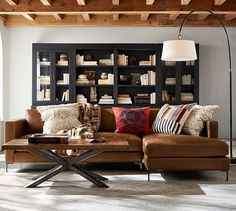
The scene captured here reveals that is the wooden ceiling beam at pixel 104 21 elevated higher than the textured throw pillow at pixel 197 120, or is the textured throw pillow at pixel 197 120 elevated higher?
the wooden ceiling beam at pixel 104 21

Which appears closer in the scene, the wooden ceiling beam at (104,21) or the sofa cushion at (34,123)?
the sofa cushion at (34,123)

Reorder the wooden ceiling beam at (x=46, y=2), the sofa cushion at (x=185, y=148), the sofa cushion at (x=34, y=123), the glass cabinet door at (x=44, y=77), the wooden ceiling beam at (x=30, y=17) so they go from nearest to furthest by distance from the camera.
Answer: the sofa cushion at (x=185, y=148) → the sofa cushion at (x=34, y=123) → the wooden ceiling beam at (x=46, y=2) → the wooden ceiling beam at (x=30, y=17) → the glass cabinet door at (x=44, y=77)

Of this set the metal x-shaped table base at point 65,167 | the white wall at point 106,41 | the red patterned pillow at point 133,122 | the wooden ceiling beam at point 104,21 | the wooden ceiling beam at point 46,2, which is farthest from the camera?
the white wall at point 106,41

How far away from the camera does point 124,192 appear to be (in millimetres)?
3820

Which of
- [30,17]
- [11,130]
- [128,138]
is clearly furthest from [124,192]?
[30,17]

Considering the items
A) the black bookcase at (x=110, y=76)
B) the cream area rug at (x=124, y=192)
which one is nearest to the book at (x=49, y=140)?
the cream area rug at (x=124, y=192)

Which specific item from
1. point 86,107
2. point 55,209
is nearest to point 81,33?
point 86,107

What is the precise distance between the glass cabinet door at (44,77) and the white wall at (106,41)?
1.66 ft

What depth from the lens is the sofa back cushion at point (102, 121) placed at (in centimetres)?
544

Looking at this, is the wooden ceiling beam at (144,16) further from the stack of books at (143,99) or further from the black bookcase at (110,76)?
the stack of books at (143,99)

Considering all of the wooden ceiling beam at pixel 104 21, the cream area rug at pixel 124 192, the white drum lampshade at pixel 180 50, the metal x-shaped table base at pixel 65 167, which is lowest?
the cream area rug at pixel 124 192

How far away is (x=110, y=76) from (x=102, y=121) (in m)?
2.31

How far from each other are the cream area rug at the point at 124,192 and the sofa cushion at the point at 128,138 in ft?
1.00

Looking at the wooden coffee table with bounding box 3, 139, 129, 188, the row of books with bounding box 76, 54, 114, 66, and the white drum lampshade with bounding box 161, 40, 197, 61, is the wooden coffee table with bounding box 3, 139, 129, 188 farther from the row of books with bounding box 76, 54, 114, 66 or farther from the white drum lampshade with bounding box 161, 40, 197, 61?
the row of books with bounding box 76, 54, 114, 66
